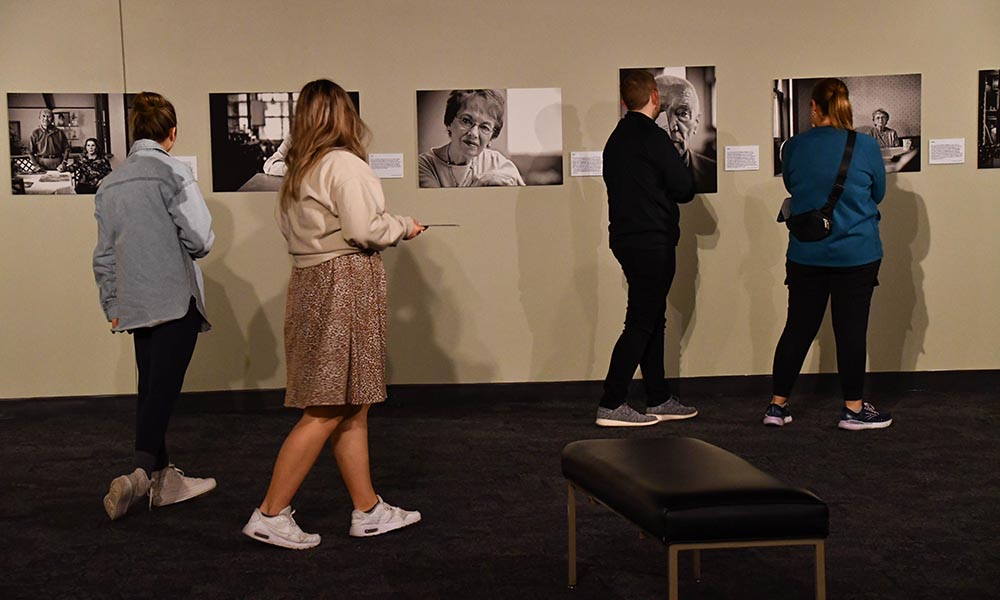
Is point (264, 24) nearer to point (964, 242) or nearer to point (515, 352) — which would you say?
point (515, 352)

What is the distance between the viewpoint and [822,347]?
24.7 feet

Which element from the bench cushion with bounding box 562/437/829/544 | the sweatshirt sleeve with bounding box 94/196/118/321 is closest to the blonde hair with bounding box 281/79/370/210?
the sweatshirt sleeve with bounding box 94/196/118/321

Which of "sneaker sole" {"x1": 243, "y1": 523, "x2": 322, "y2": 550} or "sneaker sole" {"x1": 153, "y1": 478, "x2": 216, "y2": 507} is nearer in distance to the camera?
"sneaker sole" {"x1": 243, "y1": 523, "x2": 322, "y2": 550}

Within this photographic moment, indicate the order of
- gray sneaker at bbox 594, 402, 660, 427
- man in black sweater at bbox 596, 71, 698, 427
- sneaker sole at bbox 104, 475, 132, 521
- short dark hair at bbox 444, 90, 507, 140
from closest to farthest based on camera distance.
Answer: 1. sneaker sole at bbox 104, 475, 132, 521
2. man in black sweater at bbox 596, 71, 698, 427
3. gray sneaker at bbox 594, 402, 660, 427
4. short dark hair at bbox 444, 90, 507, 140

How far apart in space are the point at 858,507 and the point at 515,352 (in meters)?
3.07

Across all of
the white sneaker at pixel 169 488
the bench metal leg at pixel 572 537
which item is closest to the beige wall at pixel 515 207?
the white sneaker at pixel 169 488

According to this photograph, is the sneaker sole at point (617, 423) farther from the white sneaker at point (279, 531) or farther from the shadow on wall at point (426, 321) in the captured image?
the white sneaker at point (279, 531)

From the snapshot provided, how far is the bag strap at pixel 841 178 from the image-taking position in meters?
6.09

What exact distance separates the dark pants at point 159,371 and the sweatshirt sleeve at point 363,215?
39.3 inches

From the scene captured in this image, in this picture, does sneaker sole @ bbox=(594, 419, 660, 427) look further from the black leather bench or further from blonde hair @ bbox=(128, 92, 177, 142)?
the black leather bench

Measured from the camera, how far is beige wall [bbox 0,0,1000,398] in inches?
285

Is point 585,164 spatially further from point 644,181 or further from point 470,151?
point 644,181

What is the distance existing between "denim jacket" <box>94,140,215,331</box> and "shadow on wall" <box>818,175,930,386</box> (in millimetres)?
4254

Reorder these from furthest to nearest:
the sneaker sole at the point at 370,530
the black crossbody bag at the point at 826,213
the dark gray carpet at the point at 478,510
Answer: the black crossbody bag at the point at 826,213
the sneaker sole at the point at 370,530
the dark gray carpet at the point at 478,510
